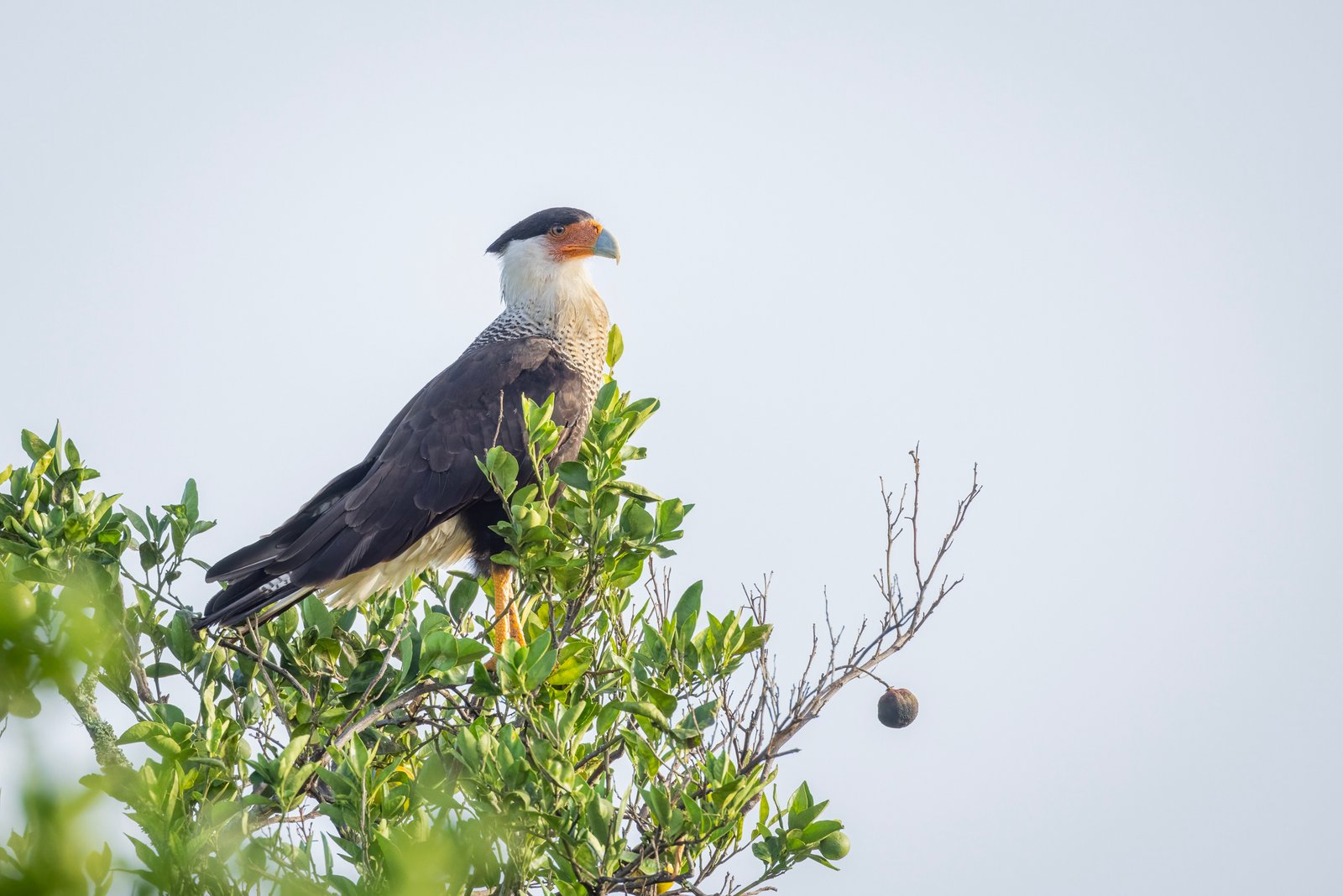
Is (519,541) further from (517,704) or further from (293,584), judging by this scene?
(293,584)

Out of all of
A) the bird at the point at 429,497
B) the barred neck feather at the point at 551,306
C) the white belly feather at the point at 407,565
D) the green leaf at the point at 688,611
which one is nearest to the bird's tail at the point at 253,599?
the bird at the point at 429,497

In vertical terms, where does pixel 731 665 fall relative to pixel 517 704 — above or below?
above

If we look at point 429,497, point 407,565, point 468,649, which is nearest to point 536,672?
point 468,649

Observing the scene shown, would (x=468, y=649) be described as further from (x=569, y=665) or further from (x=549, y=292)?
(x=549, y=292)

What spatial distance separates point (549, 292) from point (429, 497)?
161cm

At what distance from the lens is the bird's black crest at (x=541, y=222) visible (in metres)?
6.19

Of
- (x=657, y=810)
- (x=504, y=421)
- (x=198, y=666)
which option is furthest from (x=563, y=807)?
(x=504, y=421)

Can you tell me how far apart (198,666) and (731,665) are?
159cm

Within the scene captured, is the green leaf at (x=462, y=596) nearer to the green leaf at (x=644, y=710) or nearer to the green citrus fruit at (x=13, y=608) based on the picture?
the green leaf at (x=644, y=710)

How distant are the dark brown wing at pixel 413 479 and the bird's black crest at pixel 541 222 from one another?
3.30 feet

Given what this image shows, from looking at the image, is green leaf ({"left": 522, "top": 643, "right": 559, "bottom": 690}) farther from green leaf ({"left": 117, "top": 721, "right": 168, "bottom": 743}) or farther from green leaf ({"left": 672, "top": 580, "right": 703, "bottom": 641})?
green leaf ({"left": 117, "top": 721, "right": 168, "bottom": 743})

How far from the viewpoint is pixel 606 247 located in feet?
19.9

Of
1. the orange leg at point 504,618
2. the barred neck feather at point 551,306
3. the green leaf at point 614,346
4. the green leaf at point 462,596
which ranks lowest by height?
the green leaf at point 462,596

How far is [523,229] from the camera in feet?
20.6
